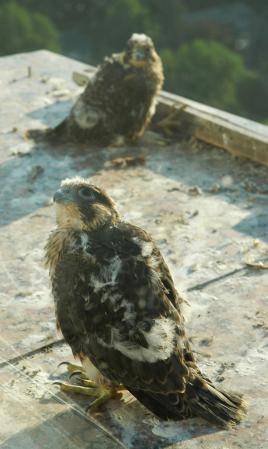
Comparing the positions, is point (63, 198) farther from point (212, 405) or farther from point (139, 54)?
point (139, 54)

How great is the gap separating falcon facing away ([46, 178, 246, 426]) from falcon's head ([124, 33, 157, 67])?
408cm

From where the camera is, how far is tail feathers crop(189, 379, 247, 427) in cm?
455

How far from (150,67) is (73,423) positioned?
15.3 feet

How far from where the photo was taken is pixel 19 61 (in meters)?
10.9

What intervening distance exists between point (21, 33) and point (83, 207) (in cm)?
4065

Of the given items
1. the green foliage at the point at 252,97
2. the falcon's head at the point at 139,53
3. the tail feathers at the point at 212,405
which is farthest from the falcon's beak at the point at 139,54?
the green foliage at the point at 252,97

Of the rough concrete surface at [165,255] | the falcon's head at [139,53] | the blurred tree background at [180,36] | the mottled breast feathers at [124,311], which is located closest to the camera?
the mottled breast feathers at [124,311]

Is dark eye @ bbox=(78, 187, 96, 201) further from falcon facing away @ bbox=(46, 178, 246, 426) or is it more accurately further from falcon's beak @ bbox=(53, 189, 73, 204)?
falcon facing away @ bbox=(46, 178, 246, 426)

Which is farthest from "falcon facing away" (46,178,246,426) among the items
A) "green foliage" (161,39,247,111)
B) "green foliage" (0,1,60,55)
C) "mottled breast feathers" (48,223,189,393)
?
"green foliage" (0,1,60,55)

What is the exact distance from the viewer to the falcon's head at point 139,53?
28.4 ft

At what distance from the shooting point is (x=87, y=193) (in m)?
4.97

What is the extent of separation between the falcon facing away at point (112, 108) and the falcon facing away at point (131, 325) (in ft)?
12.3

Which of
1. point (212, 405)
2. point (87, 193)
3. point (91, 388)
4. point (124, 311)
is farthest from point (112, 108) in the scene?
point (212, 405)

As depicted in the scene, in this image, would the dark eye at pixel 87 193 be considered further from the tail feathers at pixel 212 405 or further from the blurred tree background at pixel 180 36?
the blurred tree background at pixel 180 36
